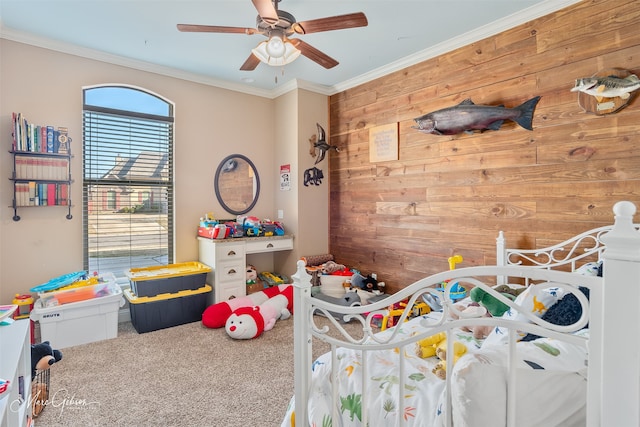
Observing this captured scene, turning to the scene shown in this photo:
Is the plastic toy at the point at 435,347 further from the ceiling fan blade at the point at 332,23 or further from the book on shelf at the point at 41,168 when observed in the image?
the book on shelf at the point at 41,168

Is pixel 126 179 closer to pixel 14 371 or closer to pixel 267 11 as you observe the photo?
pixel 267 11

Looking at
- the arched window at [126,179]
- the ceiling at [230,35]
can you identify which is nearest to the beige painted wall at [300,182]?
the ceiling at [230,35]

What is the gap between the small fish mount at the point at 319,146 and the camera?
404 centimetres

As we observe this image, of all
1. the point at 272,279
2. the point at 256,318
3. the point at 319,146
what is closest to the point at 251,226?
the point at 272,279

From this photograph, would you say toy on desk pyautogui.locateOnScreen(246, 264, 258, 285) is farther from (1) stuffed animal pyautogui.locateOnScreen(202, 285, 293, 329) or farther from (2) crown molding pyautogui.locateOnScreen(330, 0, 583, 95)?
(2) crown molding pyautogui.locateOnScreen(330, 0, 583, 95)

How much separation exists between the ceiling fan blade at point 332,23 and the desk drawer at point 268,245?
225 cm

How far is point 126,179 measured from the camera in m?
3.35

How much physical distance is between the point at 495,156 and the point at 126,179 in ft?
11.4

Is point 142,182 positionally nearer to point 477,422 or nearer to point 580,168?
point 477,422

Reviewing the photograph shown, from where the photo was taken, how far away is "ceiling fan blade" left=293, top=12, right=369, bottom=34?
76.5 inches

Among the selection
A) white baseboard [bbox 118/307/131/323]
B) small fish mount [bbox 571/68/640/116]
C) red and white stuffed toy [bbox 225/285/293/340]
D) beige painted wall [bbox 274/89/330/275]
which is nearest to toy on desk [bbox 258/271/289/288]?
beige painted wall [bbox 274/89/330/275]

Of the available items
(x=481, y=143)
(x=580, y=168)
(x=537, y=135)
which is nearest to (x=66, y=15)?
(x=481, y=143)

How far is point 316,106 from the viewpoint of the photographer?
13.5 ft

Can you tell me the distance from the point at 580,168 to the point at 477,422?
2.17 meters
